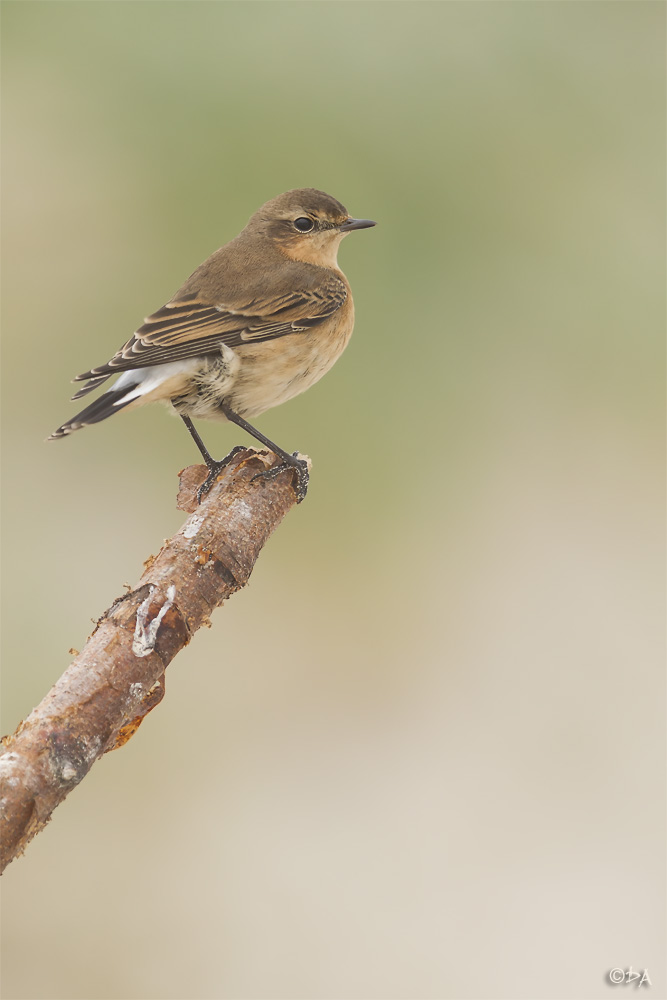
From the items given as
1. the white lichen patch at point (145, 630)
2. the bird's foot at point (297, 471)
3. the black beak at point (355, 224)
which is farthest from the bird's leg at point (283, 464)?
the black beak at point (355, 224)

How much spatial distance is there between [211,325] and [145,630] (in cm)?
164

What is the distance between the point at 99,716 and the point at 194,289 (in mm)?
2140

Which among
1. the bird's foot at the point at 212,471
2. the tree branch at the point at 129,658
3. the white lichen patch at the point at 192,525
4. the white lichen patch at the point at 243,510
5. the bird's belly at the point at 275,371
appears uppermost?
the bird's belly at the point at 275,371

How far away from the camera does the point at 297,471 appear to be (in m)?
3.21

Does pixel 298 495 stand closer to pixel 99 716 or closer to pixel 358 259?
pixel 99 716

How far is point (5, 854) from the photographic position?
1829 mm

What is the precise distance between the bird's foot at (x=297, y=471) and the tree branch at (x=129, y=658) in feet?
0.62

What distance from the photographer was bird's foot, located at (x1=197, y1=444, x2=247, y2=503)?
3.30m

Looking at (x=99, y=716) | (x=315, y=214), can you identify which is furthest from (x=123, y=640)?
(x=315, y=214)

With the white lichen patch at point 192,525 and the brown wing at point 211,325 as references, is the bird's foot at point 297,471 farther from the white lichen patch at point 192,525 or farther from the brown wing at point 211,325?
the brown wing at point 211,325

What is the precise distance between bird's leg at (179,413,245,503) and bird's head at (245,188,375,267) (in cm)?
96

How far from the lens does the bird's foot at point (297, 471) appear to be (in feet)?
10.2

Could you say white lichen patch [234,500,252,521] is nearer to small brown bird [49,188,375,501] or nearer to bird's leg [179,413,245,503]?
small brown bird [49,188,375,501]

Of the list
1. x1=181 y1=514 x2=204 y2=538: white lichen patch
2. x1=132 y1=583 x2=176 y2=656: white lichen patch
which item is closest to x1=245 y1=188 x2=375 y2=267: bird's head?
x1=181 y1=514 x2=204 y2=538: white lichen patch
